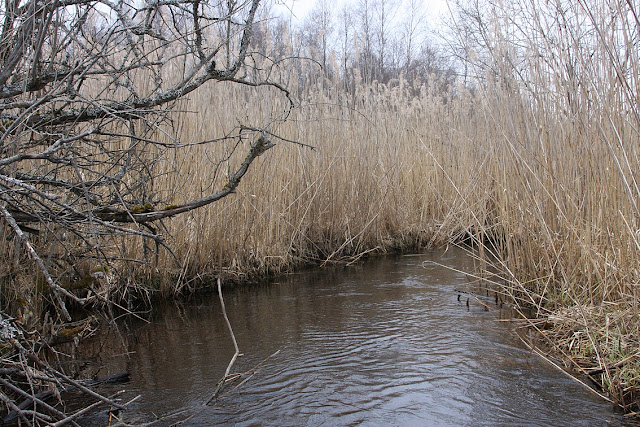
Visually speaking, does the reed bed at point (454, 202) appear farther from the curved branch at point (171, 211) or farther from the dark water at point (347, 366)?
the curved branch at point (171, 211)

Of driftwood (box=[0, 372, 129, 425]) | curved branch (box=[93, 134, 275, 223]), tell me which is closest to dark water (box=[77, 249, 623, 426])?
driftwood (box=[0, 372, 129, 425])

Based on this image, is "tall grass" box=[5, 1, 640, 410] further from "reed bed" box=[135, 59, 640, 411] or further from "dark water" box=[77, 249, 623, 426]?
"dark water" box=[77, 249, 623, 426]

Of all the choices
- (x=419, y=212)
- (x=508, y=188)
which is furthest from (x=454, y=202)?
(x=419, y=212)

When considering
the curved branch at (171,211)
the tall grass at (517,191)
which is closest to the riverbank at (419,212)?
the tall grass at (517,191)

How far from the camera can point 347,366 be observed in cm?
221

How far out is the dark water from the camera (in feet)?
5.82

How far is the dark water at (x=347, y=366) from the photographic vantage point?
5.82ft

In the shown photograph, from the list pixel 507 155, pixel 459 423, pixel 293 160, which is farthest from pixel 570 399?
pixel 293 160

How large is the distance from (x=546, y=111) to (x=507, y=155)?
330 mm

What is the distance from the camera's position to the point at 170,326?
9.52 feet

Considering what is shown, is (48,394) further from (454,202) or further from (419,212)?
(419,212)

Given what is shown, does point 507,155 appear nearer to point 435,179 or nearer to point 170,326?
point 170,326

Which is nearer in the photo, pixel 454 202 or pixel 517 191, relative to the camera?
pixel 517 191

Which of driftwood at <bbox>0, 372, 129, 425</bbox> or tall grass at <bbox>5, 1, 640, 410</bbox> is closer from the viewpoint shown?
driftwood at <bbox>0, 372, 129, 425</bbox>
